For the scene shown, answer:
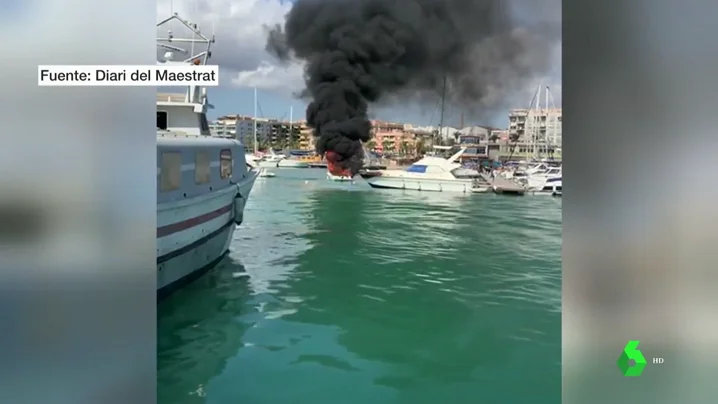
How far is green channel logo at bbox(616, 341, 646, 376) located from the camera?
150 centimetres

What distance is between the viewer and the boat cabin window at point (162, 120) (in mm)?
4383

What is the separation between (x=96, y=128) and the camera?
1379mm

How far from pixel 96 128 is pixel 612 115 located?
151 centimetres

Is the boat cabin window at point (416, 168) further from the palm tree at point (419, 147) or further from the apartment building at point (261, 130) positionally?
the apartment building at point (261, 130)

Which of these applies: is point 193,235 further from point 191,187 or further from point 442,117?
point 442,117

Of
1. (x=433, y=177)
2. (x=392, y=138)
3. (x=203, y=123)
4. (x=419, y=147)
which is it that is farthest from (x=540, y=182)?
(x=203, y=123)

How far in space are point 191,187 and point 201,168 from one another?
1.04 feet

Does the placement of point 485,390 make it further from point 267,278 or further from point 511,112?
point 511,112

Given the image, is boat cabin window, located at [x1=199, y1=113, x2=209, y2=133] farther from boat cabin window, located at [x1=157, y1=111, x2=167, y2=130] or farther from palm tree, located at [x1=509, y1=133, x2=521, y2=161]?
palm tree, located at [x1=509, y1=133, x2=521, y2=161]

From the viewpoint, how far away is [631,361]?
1505mm

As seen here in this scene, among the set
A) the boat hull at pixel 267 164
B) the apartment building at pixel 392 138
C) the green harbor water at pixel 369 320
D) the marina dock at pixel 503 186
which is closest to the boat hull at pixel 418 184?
the marina dock at pixel 503 186

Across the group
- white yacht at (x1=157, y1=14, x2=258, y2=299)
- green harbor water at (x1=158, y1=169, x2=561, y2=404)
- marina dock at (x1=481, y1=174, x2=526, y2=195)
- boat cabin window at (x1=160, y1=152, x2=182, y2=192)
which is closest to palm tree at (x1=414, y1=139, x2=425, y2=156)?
marina dock at (x1=481, y1=174, x2=526, y2=195)

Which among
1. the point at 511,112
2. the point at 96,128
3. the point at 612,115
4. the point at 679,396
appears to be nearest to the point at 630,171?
the point at 612,115

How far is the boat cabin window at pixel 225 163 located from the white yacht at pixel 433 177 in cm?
696
